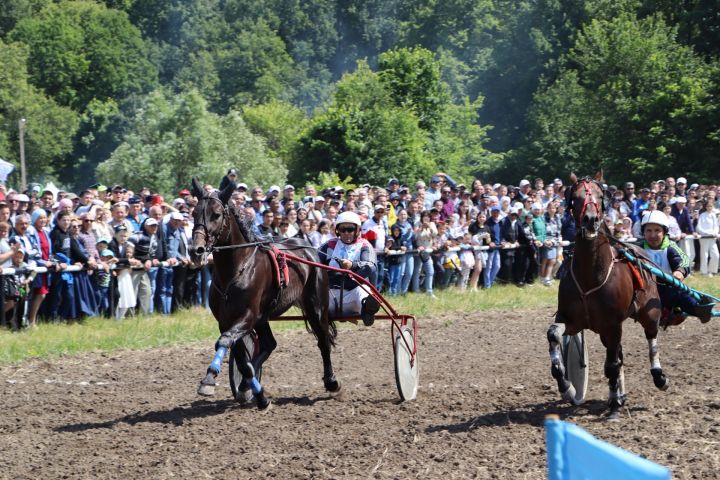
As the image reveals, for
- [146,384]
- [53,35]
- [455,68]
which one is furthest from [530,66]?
[146,384]

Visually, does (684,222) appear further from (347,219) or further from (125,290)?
(347,219)

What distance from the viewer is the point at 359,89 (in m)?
39.7

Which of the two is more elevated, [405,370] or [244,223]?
[244,223]

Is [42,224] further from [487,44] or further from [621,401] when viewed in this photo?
[487,44]

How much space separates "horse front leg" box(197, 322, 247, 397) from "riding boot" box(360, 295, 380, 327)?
1.34 metres

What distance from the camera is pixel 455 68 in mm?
73562

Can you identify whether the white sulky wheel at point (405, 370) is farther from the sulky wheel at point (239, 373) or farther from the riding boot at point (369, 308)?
the sulky wheel at point (239, 373)

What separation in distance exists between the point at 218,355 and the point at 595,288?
10.5ft

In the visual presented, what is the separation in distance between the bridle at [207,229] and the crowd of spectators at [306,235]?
261mm

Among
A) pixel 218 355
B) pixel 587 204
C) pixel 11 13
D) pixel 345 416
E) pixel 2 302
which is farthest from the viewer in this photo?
pixel 11 13

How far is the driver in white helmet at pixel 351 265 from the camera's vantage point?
34.8 feet

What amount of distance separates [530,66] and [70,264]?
51.7m

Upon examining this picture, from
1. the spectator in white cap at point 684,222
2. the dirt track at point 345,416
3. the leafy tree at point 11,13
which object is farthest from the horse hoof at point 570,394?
the leafy tree at point 11,13

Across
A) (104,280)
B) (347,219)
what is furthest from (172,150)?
(347,219)
